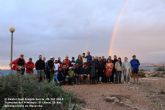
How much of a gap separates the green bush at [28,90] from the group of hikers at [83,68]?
33.0 ft

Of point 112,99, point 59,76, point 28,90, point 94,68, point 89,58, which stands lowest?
point 112,99

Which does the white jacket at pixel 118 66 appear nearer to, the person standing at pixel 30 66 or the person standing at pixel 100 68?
the person standing at pixel 100 68

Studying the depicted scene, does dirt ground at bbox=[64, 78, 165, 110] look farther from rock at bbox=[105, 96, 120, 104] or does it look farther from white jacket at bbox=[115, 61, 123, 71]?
white jacket at bbox=[115, 61, 123, 71]

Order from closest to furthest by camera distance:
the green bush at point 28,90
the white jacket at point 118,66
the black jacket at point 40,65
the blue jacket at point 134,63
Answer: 1. the green bush at point 28,90
2. the black jacket at point 40,65
3. the white jacket at point 118,66
4. the blue jacket at point 134,63

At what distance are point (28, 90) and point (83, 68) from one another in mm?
12345

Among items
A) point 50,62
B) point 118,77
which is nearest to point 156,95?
point 118,77

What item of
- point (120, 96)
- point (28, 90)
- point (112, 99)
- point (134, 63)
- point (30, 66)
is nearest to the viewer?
point (28, 90)

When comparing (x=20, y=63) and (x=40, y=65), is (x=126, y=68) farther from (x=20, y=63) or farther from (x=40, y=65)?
(x=20, y=63)

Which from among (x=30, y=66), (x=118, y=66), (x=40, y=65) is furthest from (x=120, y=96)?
(x=30, y=66)

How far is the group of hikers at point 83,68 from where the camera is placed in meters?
23.3

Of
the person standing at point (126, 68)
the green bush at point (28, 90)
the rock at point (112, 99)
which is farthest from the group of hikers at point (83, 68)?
the green bush at point (28, 90)

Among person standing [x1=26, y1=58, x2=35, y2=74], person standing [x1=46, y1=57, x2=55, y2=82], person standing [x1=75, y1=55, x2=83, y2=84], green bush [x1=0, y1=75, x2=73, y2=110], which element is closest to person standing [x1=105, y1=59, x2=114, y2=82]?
person standing [x1=75, y1=55, x2=83, y2=84]

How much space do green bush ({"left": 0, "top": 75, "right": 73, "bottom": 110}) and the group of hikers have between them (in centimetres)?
1004

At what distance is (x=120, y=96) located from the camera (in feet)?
65.3
